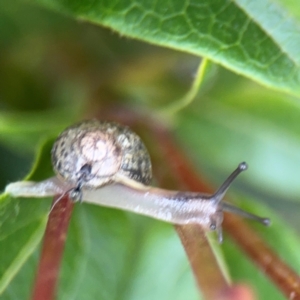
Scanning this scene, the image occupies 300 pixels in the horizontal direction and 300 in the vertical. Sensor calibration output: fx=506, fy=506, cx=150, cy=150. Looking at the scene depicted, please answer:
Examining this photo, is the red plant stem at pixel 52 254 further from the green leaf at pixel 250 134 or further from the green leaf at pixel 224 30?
the green leaf at pixel 250 134

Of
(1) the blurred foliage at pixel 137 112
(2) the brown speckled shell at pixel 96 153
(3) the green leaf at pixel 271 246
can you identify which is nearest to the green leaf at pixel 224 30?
(1) the blurred foliage at pixel 137 112

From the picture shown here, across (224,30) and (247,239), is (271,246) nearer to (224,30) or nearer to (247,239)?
(247,239)

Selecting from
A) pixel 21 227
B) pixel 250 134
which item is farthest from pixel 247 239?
pixel 250 134

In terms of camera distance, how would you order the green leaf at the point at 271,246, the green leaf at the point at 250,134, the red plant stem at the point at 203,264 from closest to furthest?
the red plant stem at the point at 203,264, the green leaf at the point at 271,246, the green leaf at the point at 250,134

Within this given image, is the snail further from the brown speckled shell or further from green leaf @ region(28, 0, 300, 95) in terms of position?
green leaf @ region(28, 0, 300, 95)

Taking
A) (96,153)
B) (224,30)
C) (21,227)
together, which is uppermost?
(224,30)

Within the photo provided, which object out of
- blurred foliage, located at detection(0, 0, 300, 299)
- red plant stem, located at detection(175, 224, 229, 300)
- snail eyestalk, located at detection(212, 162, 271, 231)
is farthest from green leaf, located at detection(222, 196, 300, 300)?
red plant stem, located at detection(175, 224, 229, 300)

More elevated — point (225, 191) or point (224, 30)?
point (224, 30)
